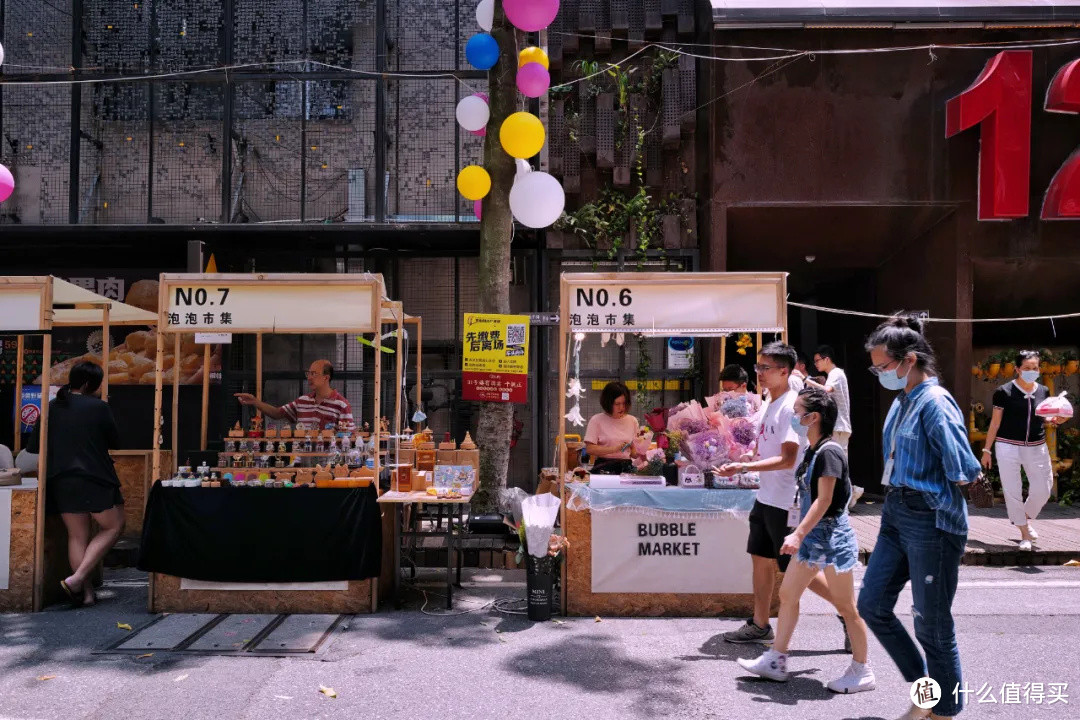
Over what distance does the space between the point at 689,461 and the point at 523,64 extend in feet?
14.3

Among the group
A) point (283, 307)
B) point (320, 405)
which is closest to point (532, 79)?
point (283, 307)

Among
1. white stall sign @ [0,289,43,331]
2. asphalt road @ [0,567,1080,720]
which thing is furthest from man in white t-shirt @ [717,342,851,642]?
white stall sign @ [0,289,43,331]

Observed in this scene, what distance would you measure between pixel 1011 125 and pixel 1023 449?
15.5 feet

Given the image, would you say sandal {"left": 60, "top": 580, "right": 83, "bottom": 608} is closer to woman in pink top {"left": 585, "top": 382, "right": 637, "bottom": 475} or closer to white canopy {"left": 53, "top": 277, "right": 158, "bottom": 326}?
white canopy {"left": 53, "top": 277, "right": 158, "bottom": 326}

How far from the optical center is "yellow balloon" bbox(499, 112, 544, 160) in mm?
7852

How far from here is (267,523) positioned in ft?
Answer: 20.8

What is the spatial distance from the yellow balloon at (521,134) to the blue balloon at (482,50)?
36.3 inches

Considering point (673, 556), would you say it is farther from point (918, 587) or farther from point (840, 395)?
point (840, 395)

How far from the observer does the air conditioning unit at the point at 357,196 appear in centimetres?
1147

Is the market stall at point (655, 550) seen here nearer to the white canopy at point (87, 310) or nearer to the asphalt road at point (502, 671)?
the asphalt road at point (502, 671)

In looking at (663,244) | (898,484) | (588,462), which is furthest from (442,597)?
(663,244)

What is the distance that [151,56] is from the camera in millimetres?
11555

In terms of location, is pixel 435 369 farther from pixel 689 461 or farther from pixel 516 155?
pixel 689 461

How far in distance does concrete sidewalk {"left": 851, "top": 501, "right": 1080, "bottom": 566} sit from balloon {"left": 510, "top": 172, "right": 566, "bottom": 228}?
13.9 feet
